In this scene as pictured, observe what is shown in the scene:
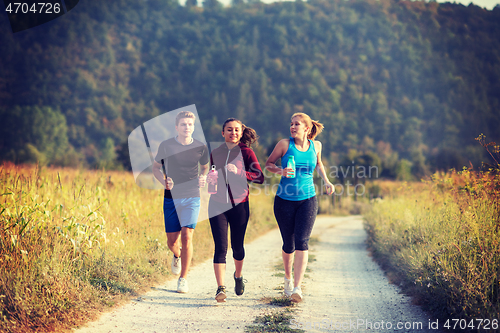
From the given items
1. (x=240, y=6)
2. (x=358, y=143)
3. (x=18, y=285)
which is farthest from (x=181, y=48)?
(x=18, y=285)

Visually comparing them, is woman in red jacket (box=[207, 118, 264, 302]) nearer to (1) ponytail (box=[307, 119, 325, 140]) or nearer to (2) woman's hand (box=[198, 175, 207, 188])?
(2) woman's hand (box=[198, 175, 207, 188])

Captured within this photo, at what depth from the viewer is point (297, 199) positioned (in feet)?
15.9

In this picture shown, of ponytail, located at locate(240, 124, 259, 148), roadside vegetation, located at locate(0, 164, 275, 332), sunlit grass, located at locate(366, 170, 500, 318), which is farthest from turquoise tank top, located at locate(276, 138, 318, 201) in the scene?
roadside vegetation, located at locate(0, 164, 275, 332)

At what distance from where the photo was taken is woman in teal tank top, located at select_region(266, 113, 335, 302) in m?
4.84

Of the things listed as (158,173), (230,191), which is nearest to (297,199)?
(230,191)

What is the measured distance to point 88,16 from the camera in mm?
Answer: 168250

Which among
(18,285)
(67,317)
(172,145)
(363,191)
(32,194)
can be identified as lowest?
(363,191)

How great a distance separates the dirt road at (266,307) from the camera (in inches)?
158

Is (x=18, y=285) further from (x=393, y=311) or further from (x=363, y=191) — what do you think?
(x=363, y=191)

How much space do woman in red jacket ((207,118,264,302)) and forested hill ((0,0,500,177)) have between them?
6459cm

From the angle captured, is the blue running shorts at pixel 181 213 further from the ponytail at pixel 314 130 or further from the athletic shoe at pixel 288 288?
the ponytail at pixel 314 130

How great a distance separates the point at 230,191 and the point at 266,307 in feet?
4.65

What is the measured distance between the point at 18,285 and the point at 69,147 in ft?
305

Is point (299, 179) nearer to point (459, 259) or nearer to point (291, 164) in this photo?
point (291, 164)
